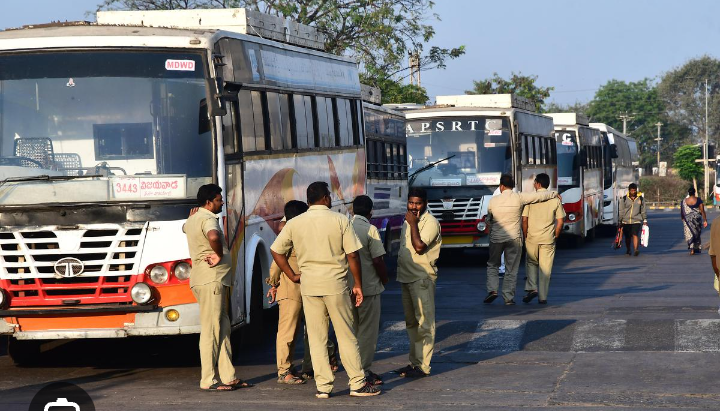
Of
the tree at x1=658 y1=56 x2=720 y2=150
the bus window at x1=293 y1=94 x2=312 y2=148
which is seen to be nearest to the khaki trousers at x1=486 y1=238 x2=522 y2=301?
the bus window at x1=293 y1=94 x2=312 y2=148

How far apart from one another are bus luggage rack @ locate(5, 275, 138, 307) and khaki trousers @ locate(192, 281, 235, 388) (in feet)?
2.46

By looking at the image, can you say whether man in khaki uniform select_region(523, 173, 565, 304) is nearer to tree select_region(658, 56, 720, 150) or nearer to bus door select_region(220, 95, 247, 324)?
bus door select_region(220, 95, 247, 324)

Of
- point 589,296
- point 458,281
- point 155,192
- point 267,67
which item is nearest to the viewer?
point 155,192

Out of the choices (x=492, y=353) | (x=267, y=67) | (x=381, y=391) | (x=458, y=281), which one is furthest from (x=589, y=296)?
(x=381, y=391)

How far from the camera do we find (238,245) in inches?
447

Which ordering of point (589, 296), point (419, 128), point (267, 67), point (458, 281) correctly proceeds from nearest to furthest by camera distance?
point (267, 67) < point (589, 296) < point (458, 281) < point (419, 128)

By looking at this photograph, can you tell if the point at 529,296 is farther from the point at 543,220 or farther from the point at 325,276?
the point at 325,276

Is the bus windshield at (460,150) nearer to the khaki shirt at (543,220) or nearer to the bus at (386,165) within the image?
the bus at (386,165)

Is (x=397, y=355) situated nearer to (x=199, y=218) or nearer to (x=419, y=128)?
(x=199, y=218)

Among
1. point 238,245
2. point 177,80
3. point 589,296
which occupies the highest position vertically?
point 177,80

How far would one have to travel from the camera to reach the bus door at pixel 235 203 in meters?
11.0

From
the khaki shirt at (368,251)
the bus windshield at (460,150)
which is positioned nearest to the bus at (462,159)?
the bus windshield at (460,150)

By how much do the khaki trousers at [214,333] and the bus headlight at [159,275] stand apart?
0.46m

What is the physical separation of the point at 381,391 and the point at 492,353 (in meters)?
2.48
